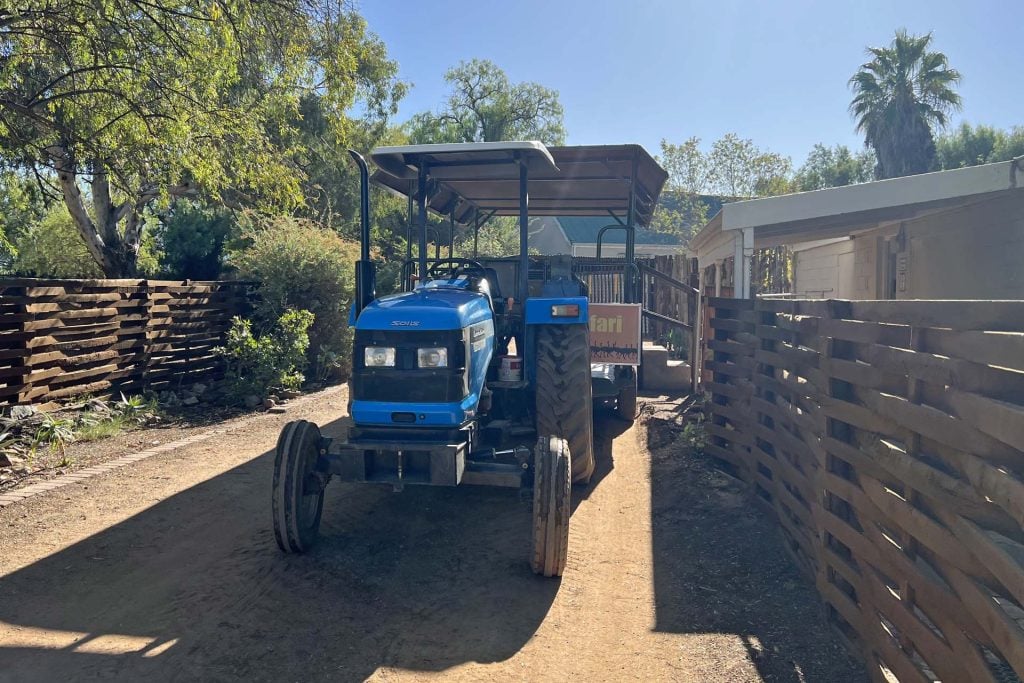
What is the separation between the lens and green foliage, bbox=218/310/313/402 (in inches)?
397

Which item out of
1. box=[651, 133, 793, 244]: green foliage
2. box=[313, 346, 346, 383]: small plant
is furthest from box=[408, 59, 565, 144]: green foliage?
box=[313, 346, 346, 383]: small plant

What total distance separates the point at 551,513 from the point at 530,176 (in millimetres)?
3603

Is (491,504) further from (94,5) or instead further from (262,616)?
(94,5)

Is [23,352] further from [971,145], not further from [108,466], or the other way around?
[971,145]

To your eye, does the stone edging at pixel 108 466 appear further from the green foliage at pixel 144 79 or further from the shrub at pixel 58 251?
the shrub at pixel 58 251

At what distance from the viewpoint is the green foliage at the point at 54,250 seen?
1920 centimetres

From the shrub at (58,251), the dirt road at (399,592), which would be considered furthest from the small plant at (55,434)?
the shrub at (58,251)

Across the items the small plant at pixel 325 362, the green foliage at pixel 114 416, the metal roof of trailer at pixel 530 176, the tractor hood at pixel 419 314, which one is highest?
the metal roof of trailer at pixel 530 176

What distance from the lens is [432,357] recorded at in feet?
15.1

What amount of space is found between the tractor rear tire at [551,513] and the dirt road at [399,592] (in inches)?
6.9

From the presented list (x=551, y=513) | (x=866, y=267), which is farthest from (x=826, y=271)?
(x=551, y=513)

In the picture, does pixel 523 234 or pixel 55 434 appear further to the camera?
pixel 55 434

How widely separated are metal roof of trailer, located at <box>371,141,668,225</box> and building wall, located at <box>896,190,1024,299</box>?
3254mm

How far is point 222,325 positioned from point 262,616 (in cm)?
754
